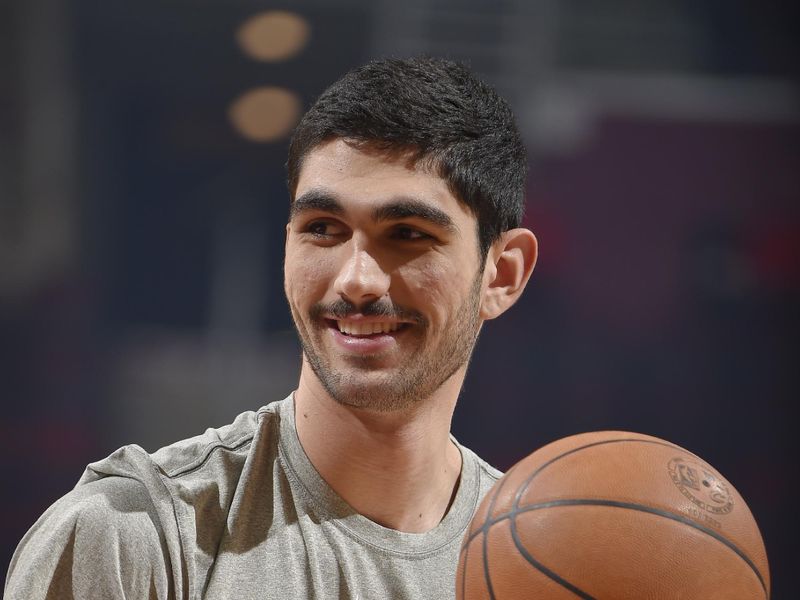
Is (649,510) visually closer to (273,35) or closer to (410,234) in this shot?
(410,234)

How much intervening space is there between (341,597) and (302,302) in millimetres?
375

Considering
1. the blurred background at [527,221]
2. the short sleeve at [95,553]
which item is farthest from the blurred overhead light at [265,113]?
the short sleeve at [95,553]

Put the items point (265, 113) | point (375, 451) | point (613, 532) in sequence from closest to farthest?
1. point (613, 532)
2. point (375, 451)
3. point (265, 113)

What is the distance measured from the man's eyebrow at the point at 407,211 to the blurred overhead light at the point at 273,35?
1.64m

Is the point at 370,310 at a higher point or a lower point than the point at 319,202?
lower

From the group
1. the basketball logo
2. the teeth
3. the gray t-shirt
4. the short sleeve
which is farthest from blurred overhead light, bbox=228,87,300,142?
the basketball logo

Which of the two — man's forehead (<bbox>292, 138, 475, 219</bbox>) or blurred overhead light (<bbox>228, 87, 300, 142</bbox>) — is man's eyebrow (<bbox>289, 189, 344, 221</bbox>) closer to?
man's forehead (<bbox>292, 138, 475, 219</bbox>)

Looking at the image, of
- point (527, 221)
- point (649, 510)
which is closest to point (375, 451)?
point (649, 510)

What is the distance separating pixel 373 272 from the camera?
1.27 metres

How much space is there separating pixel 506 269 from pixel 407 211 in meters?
0.28

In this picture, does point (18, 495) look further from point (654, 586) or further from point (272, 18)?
point (654, 586)

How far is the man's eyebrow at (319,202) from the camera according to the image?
1284mm

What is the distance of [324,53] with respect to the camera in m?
2.81

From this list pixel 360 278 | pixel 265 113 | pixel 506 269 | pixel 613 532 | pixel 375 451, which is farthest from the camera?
pixel 265 113
